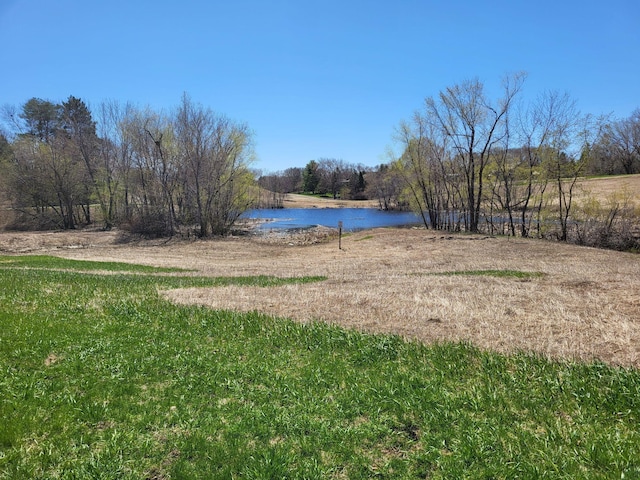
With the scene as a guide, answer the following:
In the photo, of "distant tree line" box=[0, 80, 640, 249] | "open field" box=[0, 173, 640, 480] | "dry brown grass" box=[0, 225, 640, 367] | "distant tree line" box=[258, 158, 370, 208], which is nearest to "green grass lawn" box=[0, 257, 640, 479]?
"open field" box=[0, 173, 640, 480]

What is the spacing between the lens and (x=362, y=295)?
30.9ft

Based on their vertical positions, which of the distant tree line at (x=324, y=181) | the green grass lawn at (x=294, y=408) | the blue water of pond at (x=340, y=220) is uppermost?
the distant tree line at (x=324, y=181)

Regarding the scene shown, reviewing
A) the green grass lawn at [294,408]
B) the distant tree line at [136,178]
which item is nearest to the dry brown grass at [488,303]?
the green grass lawn at [294,408]

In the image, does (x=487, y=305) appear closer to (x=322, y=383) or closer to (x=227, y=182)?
(x=322, y=383)

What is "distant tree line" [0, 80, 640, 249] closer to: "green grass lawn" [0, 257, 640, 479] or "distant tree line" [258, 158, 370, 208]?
"green grass lawn" [0, 257, 640, 479]

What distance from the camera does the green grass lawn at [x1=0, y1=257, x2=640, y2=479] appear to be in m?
3.34

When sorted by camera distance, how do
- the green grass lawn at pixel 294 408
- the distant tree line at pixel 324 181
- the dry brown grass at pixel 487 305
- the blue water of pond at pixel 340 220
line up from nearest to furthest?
the green grass lawn at pixel 294 408, the dry brown grass at pixel 487 305, the blue water of pond at pixel 340 220, the distant tree line at pixel 324 181

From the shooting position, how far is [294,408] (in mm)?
4305

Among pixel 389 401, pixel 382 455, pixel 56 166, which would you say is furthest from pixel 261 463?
pixel 56 166

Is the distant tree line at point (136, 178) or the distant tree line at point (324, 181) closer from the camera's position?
the distant tree line at point (136, 178)

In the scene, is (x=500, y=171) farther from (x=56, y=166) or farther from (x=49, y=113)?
(x=49, y=113)

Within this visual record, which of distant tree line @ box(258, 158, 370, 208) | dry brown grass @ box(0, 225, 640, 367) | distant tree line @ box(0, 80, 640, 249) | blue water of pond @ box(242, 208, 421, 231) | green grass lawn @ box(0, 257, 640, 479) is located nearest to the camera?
green grass lawn @ box(0, 257, 640, 479)

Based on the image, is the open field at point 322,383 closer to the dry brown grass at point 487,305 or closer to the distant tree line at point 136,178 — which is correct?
the dry brown grass at point 487,305

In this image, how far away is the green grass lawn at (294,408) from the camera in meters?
3.34
